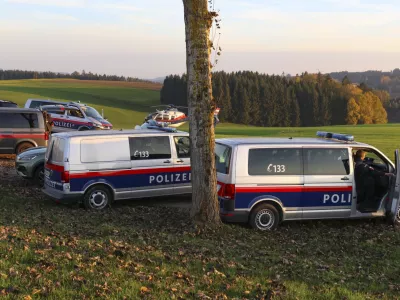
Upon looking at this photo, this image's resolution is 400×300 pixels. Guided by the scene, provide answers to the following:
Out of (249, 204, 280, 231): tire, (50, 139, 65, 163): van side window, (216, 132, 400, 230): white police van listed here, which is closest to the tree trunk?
(216, 132, 400, 230): white police van

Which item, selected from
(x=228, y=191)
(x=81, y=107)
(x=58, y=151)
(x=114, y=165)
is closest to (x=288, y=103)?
(x=81, y=107)

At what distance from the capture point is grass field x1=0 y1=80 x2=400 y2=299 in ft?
16.8

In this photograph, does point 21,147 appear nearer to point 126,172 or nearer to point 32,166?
point 32,166

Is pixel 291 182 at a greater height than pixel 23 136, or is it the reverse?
pixel 23 136

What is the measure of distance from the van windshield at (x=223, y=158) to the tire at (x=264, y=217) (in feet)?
3.16

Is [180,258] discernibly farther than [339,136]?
No

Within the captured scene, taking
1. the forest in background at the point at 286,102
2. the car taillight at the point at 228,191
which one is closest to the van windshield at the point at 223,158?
the car taillight at the point at 228,191

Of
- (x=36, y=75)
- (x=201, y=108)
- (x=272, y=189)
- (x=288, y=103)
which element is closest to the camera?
(x=201, y=108)

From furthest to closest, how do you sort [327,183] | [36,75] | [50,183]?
1. [36,75]
2. [50,183]
3. [327,183]

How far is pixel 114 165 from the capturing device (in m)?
10.9

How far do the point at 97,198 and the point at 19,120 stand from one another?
294 inches

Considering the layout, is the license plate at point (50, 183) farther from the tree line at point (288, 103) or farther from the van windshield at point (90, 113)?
the tree line at point (288, 103)

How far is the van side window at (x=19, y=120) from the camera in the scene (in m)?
16.7

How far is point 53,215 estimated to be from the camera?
9.41 metres
